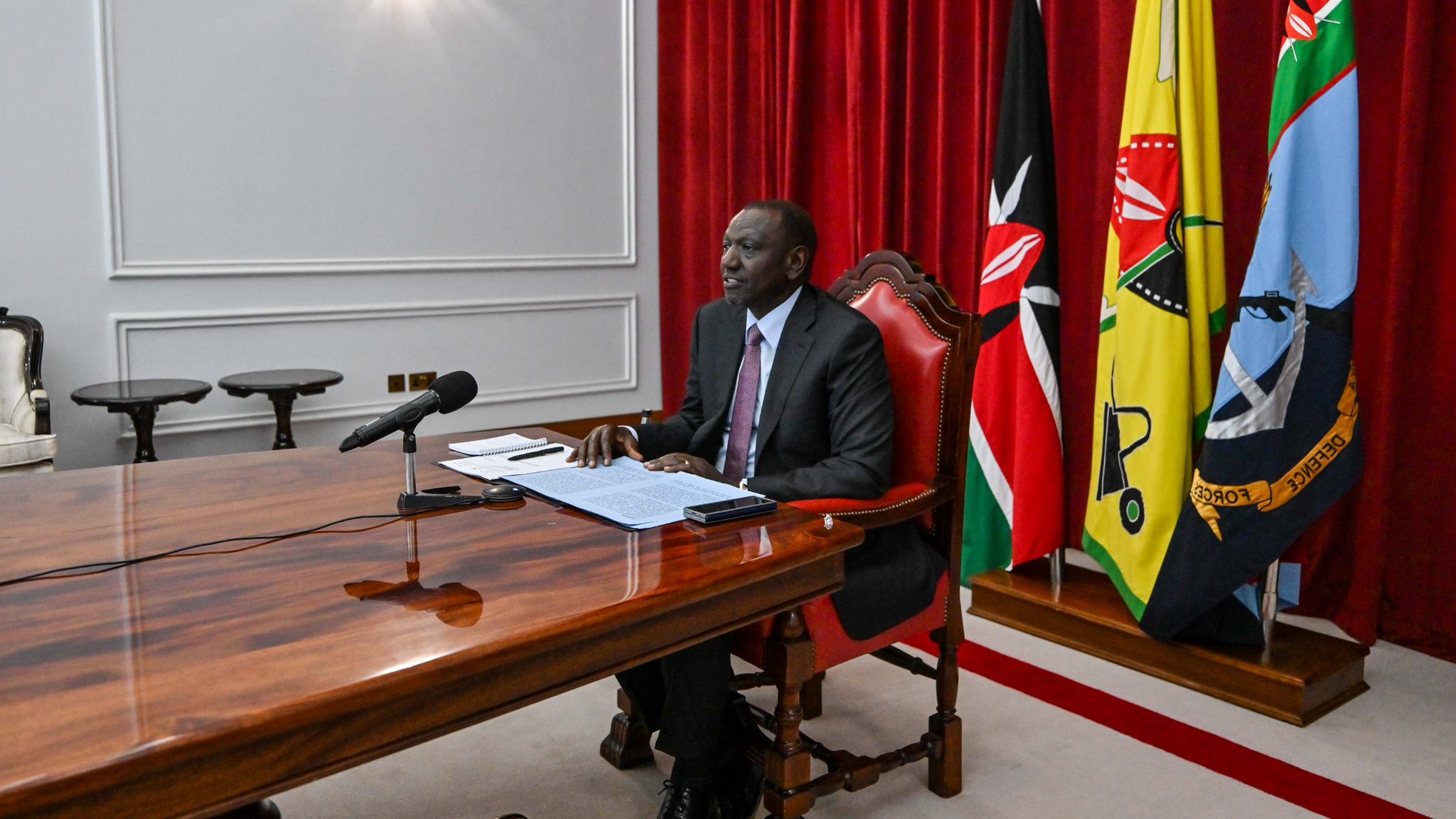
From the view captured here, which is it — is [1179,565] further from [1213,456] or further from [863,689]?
[863,689]

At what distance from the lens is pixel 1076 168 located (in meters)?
3.53

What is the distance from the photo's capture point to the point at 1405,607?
2.94 m

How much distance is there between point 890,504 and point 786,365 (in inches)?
15.5

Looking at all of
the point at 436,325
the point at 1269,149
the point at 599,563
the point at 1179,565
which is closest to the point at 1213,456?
the point at 1179,565

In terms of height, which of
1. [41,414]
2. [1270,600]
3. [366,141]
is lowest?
[1270,600]

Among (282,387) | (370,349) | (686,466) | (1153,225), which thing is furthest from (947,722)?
(370,349)

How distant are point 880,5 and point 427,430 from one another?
271 cm

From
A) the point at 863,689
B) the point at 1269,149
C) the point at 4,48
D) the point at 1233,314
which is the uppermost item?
the point at 4,48

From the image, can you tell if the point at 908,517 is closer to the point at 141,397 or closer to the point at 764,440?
the point at 764,440

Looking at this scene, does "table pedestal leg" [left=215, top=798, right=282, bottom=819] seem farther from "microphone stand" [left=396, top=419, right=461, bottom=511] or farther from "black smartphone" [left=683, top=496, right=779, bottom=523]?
"black smartphone" [left=683, top=496, right=779, bottom=523]

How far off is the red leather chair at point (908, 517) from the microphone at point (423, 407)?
0.65 metres

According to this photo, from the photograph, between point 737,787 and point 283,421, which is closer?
point 737,787

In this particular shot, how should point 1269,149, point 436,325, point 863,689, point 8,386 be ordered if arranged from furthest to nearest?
point 436,325
point 8,386
point 863,689
point 1269,149

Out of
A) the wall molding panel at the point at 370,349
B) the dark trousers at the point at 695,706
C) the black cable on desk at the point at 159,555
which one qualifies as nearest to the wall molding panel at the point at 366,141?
the wall molding panel at the point at 370,349
